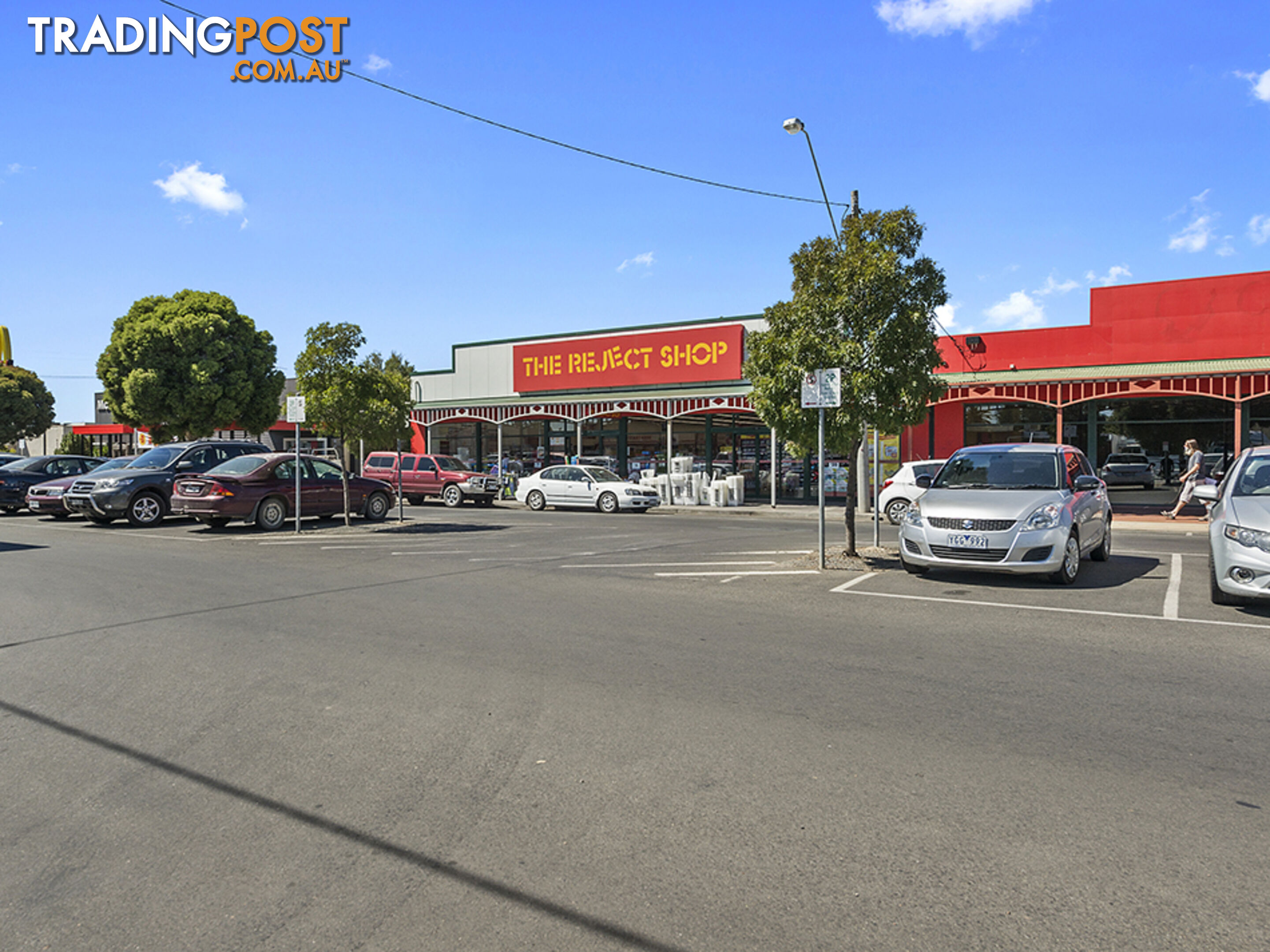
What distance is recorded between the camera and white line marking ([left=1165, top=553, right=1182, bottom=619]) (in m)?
8.55

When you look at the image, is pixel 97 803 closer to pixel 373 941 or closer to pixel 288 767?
pixel 288 767

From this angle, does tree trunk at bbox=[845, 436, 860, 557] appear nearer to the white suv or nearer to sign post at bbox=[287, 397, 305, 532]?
the white suv

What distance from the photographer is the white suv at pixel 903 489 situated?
19.1 meters

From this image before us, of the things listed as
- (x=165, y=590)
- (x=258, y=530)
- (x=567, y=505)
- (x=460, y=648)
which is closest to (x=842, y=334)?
(x=460, y=648)

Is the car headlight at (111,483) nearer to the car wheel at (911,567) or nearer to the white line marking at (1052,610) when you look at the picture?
the white line marking at (1052,610)

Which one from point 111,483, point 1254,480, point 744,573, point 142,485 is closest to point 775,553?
point 744,573

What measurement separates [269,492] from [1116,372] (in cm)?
2003

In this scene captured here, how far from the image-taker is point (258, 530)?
59.0ft

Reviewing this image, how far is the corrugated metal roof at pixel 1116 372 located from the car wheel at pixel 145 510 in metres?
17.7

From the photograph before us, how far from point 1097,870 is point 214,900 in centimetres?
329

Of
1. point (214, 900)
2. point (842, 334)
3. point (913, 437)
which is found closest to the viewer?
point (214, 900)

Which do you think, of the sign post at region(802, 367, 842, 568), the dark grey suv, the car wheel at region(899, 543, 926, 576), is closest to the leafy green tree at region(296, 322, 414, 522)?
the dark grey suv

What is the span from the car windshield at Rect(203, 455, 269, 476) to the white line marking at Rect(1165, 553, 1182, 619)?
15.9 m

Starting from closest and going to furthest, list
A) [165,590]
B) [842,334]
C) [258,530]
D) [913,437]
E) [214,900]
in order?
[214,900]
[165,590]
[842,334]
[258,530]
[913,437]
